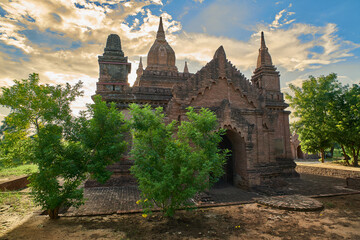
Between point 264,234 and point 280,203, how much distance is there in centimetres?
331

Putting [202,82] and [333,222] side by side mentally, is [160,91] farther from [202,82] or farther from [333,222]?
[333,222]

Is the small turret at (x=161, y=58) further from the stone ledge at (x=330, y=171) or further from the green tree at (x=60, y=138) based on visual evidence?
the stone ledge at (x=330, y=171)

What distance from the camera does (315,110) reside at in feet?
84.5

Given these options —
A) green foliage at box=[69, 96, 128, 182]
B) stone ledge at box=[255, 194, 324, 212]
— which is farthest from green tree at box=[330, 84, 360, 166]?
green foliage at box=[69, 96, 128, 182]

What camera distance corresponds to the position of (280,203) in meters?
9.29

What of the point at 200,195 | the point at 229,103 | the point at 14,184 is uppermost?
the point at 229,103

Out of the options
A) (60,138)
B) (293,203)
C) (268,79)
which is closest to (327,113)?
(268,79)

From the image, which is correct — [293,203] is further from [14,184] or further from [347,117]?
[14,184]

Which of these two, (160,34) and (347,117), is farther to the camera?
(160,34)

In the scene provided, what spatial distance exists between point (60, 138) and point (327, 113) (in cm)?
2796

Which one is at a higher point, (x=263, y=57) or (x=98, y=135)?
(x=263, y=57)

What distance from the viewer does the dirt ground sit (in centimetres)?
646

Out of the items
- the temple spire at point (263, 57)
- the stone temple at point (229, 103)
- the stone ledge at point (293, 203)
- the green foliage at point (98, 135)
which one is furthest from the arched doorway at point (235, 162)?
the temple spire at point (263, 57)

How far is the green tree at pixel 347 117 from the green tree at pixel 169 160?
66.2ft
